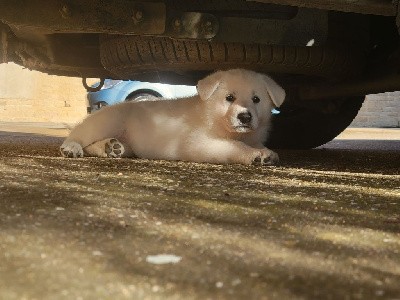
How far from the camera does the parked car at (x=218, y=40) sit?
2.45 meters

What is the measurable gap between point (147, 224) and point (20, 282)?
0.46 m

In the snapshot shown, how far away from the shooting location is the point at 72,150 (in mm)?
3117

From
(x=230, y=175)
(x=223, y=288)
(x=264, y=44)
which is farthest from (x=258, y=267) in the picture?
(x=264, y=44)

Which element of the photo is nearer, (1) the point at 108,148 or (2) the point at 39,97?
(1) the point at 108,148

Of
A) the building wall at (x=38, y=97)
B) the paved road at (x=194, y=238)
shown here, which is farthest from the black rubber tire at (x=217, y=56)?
the building wall at (x=38, y=97)

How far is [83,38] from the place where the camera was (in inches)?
132

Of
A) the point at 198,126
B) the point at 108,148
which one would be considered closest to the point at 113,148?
the point at 108,148

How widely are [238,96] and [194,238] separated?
77.7 inches

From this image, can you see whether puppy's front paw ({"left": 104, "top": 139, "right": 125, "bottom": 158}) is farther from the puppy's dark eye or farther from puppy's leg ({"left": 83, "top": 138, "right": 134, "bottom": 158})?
the puppy's dark eye

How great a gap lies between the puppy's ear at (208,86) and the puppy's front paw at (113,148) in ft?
1.70

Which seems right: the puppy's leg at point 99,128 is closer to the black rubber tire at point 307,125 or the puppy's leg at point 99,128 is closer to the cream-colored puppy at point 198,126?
the cream-colored puppy at point 198,126

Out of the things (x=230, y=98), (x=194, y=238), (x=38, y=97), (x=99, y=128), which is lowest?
(x=194, y=238)

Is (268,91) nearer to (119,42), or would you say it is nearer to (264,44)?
(264,44)

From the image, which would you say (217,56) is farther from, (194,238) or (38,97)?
(38,97)
